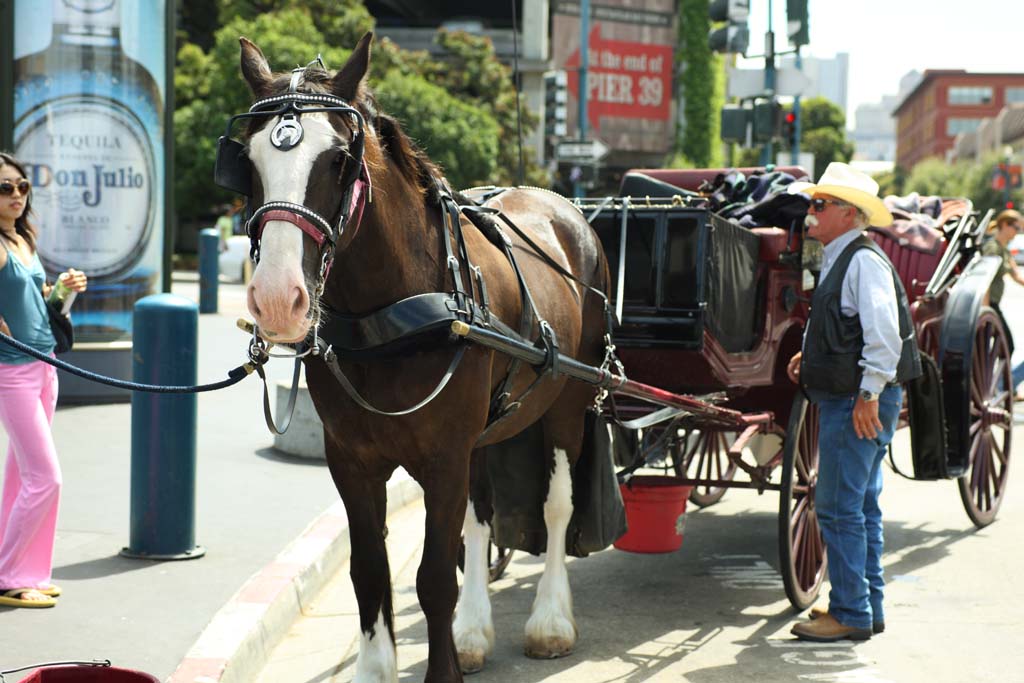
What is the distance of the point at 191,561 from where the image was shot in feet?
20.3

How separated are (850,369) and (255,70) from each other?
9.59 feet

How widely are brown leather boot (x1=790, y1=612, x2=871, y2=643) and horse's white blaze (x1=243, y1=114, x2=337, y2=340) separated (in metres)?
3.19

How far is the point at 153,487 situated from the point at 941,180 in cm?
9375

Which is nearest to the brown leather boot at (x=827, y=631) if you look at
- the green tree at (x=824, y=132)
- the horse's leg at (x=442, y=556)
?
the horse's leg at (x=442, y=556)

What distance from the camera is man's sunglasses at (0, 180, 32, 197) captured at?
5219 mm

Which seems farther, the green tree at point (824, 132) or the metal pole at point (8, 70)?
the green tree at point (824, 132)

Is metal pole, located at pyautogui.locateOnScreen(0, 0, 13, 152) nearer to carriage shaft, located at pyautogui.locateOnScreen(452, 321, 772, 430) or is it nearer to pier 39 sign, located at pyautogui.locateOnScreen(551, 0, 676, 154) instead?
carriage shaft, located at pyautogui.locateOnScreen(452, 321, 772, 430)

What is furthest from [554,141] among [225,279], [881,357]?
[881,357]

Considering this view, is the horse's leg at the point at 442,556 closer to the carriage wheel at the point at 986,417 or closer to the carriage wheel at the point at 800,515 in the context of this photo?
the carriage wheel at the point at 800,515

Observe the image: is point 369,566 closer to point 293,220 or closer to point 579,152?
point 293,220

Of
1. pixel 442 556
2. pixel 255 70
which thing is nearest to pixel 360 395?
pixel 442 556

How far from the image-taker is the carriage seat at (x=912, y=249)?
7.60 meters

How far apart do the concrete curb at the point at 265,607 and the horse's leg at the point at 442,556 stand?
2.82 ft

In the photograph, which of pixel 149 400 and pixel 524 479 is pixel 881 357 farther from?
pixel 149 400
